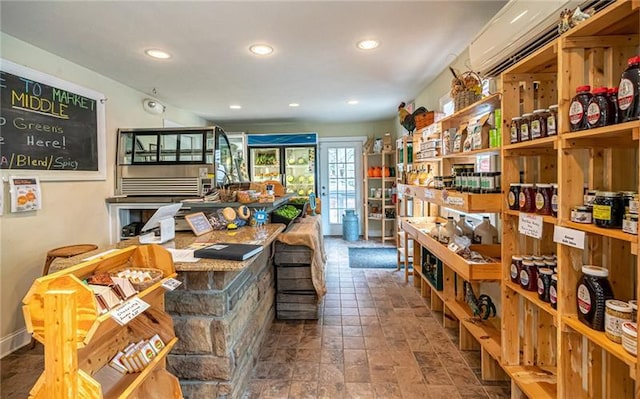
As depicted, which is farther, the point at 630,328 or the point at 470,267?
the point at 470,267

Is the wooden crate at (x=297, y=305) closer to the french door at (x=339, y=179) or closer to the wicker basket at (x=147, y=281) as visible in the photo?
the wicker basket at (x=147, y=281)

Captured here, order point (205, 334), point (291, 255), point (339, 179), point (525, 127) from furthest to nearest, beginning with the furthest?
point (339, 179), point (291, 255), point (205, 334), point (525, 127)

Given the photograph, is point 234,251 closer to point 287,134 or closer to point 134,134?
point 134,134

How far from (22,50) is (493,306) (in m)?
3.97

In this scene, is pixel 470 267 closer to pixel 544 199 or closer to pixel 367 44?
pixel 544 199

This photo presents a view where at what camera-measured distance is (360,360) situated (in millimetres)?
2215

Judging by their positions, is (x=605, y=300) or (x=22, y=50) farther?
(x=22, y=50)

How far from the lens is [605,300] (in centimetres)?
115

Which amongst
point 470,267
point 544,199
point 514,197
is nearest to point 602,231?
point 544,199

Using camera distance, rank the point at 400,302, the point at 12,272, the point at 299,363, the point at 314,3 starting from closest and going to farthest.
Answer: the point at 314,3
the point at 299,363
the point at 12,272
the point at 400,302

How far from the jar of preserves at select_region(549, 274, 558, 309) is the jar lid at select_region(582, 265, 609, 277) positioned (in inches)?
7.7

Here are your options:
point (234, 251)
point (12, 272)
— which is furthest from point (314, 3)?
point (12, 272)

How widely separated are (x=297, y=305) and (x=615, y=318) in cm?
219

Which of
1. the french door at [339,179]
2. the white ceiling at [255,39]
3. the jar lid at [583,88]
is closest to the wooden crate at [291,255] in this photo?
the white ceiling at [255,39]
